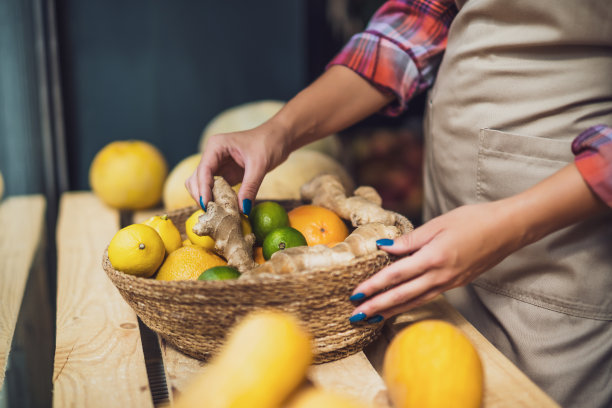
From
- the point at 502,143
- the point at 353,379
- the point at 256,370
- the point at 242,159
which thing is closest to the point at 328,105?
the point at 242,159

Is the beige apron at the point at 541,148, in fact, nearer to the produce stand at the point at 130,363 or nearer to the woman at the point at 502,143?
the woman at the point at 502,143

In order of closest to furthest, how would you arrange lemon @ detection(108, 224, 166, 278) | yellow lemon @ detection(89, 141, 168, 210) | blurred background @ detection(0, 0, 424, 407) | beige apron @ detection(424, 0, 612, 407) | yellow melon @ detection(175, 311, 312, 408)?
1. yellow melon @ detection(175, 311, 312, 408)
2. lemon @ detection(108, 224, 166, 278)
3. beige apron @ detection(424, 0, 612, 407)
4. yellow lemon @ detection(89, 141, 168, 210)
5. blurred background @ detection(0, 0, 424, 407)

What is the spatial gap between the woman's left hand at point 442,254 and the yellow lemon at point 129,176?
1004 mm

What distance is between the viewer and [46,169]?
194 cm

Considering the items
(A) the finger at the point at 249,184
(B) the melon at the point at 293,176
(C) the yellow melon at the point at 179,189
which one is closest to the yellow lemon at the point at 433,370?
(A) the finger at the point at 249,184

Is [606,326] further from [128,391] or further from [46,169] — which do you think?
[46,169]

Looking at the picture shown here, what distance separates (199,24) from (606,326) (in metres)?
1.68

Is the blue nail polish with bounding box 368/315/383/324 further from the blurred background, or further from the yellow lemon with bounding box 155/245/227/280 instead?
the blurred background

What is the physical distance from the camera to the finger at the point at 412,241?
0.71 metres

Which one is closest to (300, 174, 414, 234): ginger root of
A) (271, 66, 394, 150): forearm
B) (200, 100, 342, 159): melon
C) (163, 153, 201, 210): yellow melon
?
(271, 66, 394, 150): forearm

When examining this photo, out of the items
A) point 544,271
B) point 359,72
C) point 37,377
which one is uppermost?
point 359,72

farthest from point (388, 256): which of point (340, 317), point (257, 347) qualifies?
point (257, 347)

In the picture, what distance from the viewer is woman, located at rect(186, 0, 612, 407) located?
0.85 meters

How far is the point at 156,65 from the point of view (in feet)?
6.72
